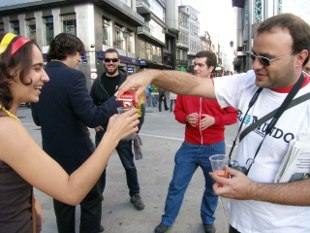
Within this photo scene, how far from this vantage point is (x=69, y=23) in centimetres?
2705

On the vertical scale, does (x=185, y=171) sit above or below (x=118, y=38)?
below

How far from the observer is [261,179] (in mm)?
1825

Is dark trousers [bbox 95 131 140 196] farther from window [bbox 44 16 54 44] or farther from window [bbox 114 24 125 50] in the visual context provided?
window [bbox 114 24 125 50]

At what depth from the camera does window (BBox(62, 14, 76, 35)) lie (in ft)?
87.5

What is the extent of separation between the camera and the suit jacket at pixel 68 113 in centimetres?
284

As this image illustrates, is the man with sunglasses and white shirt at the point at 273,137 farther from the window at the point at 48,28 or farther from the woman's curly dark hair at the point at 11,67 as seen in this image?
the window at the point at 48,28

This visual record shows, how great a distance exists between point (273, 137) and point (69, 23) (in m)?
27.7

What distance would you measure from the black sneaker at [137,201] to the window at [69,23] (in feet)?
80.2

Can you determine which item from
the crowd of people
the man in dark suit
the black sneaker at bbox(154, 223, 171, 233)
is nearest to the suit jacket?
the man in dark suit

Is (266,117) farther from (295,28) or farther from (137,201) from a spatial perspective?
(137,201)

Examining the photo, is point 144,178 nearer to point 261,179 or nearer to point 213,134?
point 213,134

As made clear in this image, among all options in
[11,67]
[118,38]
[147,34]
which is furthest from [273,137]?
[147,34]

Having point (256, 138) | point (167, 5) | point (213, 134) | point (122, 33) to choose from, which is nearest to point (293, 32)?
point (256, 138)

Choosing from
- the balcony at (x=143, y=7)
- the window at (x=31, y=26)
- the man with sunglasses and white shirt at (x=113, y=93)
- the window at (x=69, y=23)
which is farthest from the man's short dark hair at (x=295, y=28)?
the balcony at (x=143, y=7)
